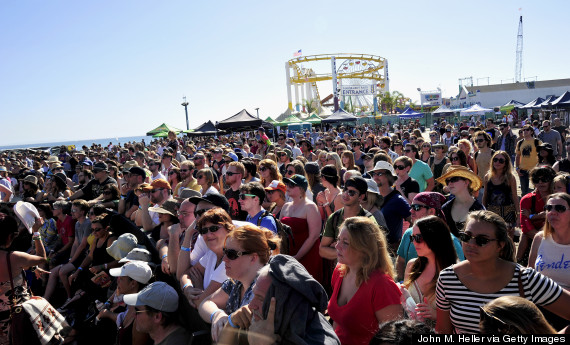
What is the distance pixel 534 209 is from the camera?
436 cm

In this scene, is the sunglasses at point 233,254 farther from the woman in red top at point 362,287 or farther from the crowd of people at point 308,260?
the woman in red top at point 362,287

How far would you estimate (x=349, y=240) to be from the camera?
2.64 meters

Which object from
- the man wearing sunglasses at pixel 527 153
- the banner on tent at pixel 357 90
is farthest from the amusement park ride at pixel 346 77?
the man wearing sunglasses at pixel 527 153

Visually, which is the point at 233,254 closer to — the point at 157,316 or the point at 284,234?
the point at 157,316

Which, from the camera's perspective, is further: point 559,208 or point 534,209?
point 534,209

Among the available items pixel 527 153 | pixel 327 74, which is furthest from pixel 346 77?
pixel 527 153

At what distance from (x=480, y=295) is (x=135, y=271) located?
9.53 ft

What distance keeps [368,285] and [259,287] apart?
0.83 m

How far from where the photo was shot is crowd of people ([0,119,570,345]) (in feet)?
6.75

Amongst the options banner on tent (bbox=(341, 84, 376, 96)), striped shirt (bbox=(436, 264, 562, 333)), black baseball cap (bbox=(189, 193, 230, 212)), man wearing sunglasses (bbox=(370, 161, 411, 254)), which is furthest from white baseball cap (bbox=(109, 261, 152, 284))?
banner on tent (bbox=(341, 84, 376, 96))

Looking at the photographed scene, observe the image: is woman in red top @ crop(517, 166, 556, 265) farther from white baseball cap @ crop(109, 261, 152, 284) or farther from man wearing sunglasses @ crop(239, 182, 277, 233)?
white baseball cap @ crop(109, 261, 152, 284)

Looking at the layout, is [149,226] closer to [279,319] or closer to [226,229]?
[226,229]

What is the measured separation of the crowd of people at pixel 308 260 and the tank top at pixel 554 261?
1 centimetres

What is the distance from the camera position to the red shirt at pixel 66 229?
6.31m
